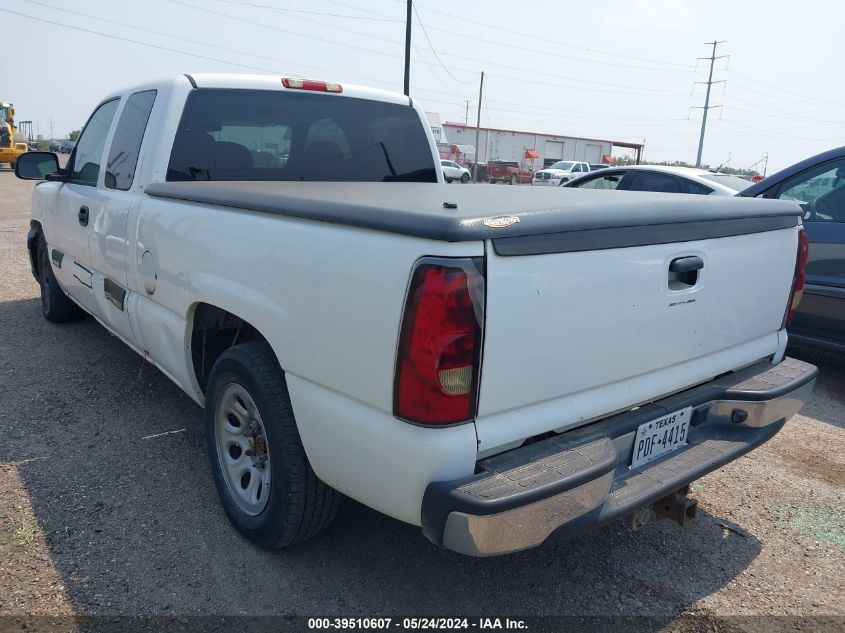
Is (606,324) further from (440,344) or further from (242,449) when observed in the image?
(242,449)

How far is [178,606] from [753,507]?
2718mm

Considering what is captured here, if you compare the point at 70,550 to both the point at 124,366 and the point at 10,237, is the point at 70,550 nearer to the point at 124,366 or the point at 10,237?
the point at 124,366

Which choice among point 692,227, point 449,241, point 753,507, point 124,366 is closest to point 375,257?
point 449,241

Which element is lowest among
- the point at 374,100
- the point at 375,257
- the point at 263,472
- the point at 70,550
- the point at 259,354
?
the point at 70,550

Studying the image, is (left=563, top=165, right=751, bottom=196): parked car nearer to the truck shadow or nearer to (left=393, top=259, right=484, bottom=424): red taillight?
the truck shadow

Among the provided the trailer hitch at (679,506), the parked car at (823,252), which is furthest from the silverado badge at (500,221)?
the parked car at (823,252)

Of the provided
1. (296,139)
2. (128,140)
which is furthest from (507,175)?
(128,140)

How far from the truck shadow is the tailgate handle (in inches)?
40.9

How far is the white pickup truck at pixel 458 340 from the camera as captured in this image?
1875mm

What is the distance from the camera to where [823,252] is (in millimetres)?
4906

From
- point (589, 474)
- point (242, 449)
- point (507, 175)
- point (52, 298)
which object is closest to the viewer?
point (589, 474)

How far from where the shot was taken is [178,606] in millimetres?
2404

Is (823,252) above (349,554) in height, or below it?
above

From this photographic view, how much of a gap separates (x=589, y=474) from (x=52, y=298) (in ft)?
17.7
